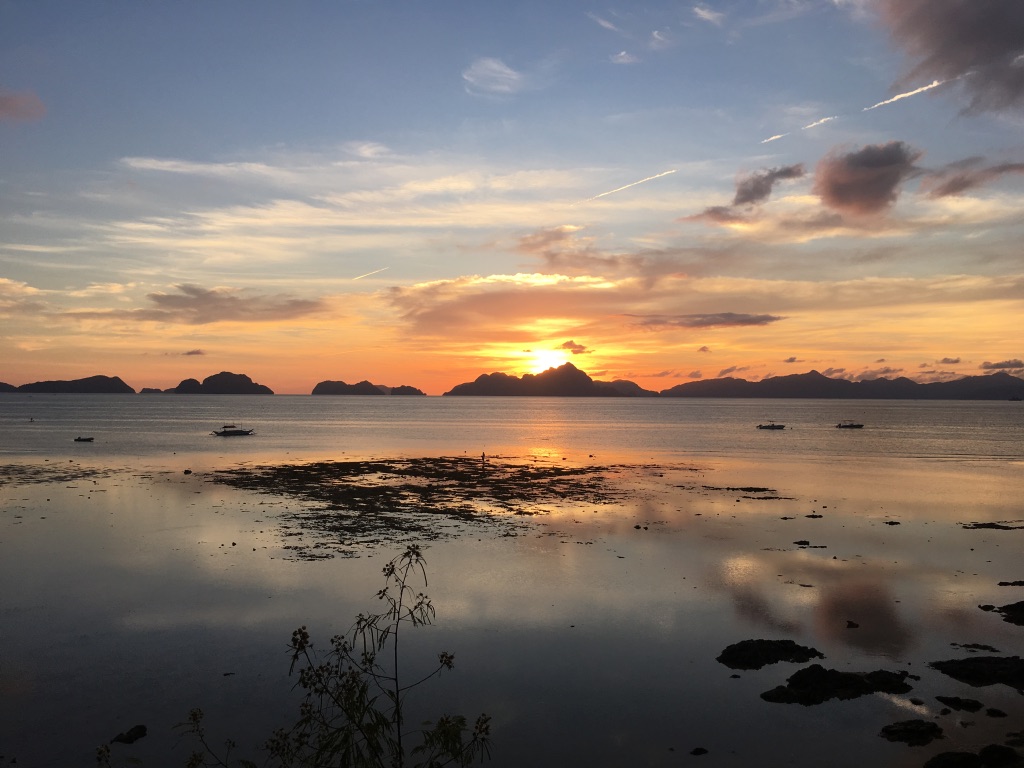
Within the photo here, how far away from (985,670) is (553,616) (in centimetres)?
1156

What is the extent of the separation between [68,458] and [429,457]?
120 ft

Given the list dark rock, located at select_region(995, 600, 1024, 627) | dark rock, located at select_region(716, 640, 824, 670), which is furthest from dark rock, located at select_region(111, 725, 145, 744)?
dark rock, located at select_region(995, 600, 1024, 627)

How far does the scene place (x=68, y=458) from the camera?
7019cm

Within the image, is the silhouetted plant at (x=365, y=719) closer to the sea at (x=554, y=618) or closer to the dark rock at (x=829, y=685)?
the sea at (x=554, y=618)

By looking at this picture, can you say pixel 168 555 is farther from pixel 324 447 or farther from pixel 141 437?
pixel 141 437

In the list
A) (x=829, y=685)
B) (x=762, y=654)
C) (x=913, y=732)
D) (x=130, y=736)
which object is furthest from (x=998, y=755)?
(x=130, y=736)

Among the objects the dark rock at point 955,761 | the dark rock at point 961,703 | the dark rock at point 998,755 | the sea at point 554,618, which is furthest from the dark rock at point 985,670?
the dark rock at point 955,761

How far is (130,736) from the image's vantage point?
1457 centimetres

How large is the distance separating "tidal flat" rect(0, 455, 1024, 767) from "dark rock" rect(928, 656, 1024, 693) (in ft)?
0.31

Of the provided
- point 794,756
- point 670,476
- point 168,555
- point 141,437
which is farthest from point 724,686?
point 141,437

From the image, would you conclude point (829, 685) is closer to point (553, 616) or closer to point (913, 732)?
point (913, 732)

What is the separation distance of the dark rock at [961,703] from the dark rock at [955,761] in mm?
2271

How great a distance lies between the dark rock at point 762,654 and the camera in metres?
18.4

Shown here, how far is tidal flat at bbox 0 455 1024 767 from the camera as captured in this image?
15078 mm
